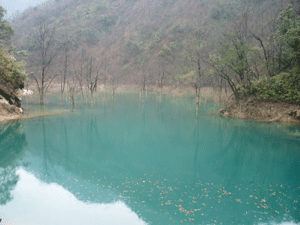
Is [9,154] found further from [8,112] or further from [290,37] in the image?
[290,37]

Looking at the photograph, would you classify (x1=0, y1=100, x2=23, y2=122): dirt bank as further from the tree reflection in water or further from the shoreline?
the tree reflection in water

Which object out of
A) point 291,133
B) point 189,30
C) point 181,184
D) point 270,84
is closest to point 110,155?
point 181,184

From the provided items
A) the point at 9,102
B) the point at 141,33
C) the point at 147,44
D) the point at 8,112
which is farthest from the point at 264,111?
the point at 141,33

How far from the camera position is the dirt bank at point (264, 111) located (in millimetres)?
18484

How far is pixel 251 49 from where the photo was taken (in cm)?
2009

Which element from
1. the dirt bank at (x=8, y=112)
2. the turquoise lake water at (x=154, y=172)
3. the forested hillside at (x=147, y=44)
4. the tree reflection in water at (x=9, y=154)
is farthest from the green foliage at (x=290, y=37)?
the dirt bank at (x=8, y=112)

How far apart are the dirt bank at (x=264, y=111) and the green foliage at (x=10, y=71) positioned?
20.2m

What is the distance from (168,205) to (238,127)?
1320cm

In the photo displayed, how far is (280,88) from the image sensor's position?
18.7m

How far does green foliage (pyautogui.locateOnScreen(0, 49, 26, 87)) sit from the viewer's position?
1873 centimetres

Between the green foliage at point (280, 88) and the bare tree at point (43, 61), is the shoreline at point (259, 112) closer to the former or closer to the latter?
the green foliage at point (280, 88)

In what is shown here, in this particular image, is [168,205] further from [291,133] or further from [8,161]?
[291,133]

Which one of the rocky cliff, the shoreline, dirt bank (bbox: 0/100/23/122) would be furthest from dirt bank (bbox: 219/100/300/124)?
the rocky cliff

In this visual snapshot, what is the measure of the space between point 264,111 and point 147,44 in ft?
197
